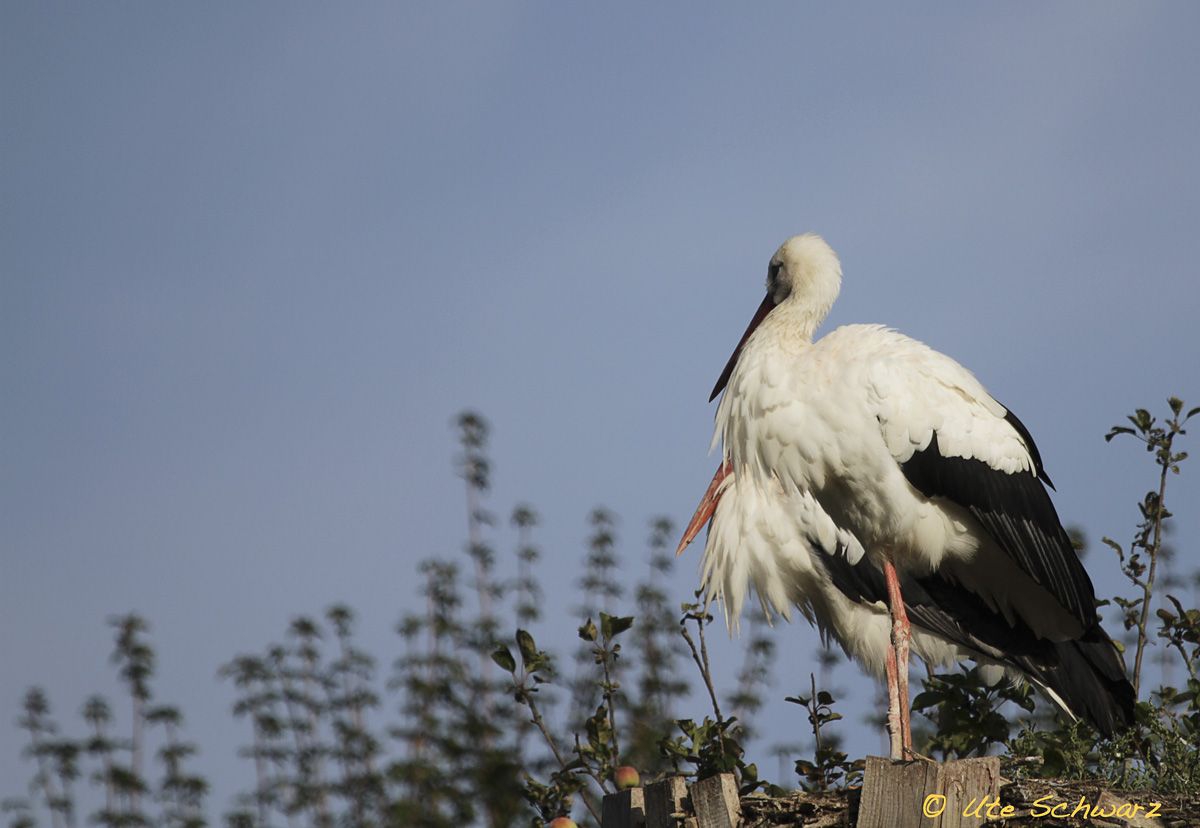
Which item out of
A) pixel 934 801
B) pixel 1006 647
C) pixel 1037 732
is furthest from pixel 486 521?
pixel 934 801

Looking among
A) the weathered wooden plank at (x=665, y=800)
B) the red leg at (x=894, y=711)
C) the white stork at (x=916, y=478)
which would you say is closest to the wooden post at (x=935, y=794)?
the weathered wooden plank at (x=665, y=800)

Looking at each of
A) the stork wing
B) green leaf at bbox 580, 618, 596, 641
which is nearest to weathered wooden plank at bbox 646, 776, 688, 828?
green leaf at bbox 580, 618, 596, 641

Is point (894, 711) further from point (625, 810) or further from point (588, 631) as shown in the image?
point (625, 810)

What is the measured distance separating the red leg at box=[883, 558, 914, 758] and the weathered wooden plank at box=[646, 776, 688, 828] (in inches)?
49.3

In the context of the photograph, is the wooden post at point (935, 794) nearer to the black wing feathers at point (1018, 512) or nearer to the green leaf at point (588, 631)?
the green leaf at point (588, 631)

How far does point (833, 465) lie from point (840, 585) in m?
1.72

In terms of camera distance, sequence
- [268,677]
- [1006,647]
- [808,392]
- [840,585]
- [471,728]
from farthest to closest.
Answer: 1. [268,677]
2. [471,728]
3. [840,585]
4. [1006,647]
5. [808,392]

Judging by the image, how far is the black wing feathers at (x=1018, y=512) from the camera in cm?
495

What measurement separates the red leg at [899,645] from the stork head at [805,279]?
95 cm

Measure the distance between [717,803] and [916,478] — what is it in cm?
177

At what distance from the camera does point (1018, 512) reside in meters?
5.14

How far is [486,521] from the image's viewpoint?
8.57 m

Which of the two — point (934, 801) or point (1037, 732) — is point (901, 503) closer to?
point (1037, 732)
